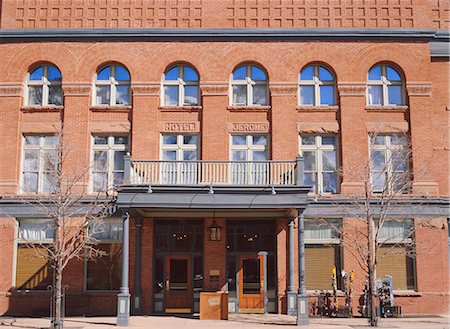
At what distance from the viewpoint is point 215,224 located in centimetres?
2380

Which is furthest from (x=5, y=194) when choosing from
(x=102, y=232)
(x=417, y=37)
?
(x=417, y=37)

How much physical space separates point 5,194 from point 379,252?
15.6 m

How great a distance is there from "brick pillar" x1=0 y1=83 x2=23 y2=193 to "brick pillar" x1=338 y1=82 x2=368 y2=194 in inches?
536

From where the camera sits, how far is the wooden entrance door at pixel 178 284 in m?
24.1

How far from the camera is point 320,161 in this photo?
2514 centimetres

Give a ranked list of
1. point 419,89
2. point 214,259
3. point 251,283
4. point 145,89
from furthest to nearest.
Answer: point 419,89 < point 145,89 < point 251,283 < point 214,259

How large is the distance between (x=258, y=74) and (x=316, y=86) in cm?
256

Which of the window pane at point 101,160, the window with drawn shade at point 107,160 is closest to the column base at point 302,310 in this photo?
the window with drawn shade at point 107,160

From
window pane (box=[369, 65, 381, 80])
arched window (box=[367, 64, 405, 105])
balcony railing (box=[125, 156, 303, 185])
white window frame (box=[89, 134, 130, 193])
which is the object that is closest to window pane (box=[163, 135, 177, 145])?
white window frame (box=[89, 134, 130, 193])

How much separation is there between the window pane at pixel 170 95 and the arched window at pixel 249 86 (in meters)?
2.45

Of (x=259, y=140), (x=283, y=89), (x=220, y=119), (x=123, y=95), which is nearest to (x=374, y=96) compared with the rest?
(x=283, y=89)

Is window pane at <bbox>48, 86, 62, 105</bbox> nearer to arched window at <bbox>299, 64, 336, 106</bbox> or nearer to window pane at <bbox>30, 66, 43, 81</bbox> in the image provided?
window pane at <bbox>30, 66, 43, 81</bbox>

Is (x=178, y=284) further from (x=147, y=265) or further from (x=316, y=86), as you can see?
(x=316, y=86)

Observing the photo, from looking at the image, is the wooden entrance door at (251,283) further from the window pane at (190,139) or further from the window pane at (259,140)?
the window pane at (190,139)
